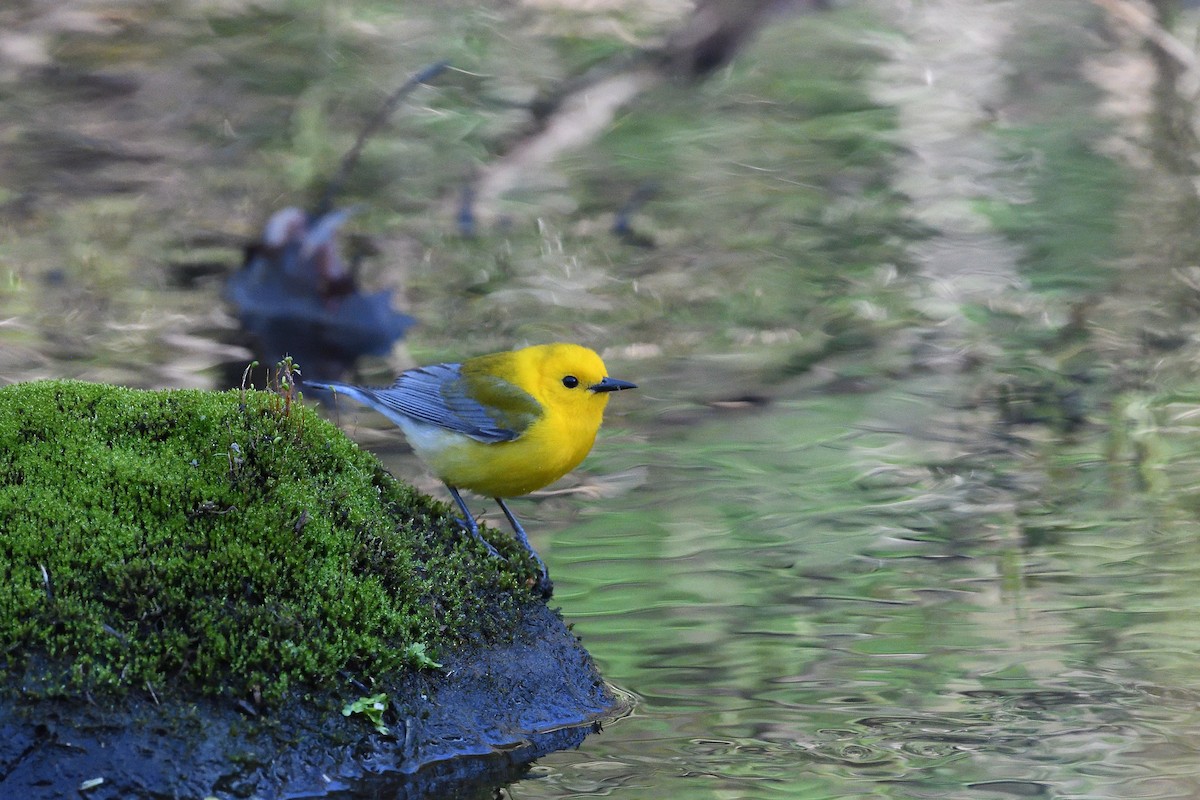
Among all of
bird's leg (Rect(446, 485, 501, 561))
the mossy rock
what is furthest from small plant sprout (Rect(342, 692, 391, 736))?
bird's leg (Rect(446, 485, 501, 561))

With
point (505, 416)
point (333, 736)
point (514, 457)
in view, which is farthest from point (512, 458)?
point (333, 736)

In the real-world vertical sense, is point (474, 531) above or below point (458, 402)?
below

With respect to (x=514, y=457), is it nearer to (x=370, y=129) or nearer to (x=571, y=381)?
(x=571, y=381)

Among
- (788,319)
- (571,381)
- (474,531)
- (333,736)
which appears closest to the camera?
(333,736)

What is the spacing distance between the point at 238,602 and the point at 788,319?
7.04 m

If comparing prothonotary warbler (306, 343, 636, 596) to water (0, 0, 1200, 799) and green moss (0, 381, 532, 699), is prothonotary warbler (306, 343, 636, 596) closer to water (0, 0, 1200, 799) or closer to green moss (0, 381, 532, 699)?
green moss (0, 381, 532, 699)

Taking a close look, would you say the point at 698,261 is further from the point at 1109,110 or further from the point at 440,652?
the point at 440,652

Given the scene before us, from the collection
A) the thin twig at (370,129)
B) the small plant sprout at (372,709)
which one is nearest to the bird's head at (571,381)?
the small plant sprout at (372,709)

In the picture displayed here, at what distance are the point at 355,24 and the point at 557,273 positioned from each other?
189 inches

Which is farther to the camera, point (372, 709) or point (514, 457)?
point (514, 457)

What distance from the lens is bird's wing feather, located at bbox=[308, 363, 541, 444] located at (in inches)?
221

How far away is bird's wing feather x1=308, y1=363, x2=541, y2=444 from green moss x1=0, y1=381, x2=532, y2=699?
53cm

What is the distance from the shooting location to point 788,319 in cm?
1077

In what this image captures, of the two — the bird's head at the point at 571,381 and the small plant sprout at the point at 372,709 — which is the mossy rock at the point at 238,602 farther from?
the bird's head at the point at 571,381
